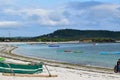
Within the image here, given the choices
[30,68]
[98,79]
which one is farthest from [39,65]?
[98,79]

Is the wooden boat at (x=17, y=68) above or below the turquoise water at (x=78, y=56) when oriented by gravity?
above

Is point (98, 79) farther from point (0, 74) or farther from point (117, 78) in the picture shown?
point (0, 74)

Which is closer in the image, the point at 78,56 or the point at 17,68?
the point at 17,68

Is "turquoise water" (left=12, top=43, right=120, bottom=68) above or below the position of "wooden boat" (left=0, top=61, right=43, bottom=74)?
below

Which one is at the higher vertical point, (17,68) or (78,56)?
(17,68)

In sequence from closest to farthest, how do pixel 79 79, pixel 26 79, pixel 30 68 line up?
pixel 26 79 < pixel 79 79 < pixel 30 68

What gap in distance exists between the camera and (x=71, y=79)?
2547 cm

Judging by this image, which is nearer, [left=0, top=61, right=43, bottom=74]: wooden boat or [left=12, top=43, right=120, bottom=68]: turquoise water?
[left=0, top=61, right=43, bottom=74]: wooden boat

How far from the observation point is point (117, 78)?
27359mm

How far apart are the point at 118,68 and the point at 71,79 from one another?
4529mm

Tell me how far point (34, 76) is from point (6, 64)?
2292mm

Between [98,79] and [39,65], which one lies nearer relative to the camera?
[98,79]

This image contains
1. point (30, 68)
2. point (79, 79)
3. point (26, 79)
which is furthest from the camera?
point (30, 68)

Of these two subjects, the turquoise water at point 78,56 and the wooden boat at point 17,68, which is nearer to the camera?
the wooden boat at point 17,68
